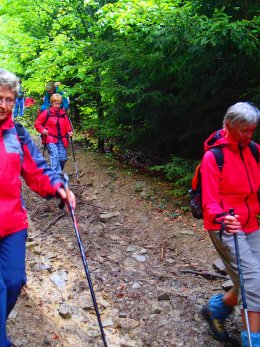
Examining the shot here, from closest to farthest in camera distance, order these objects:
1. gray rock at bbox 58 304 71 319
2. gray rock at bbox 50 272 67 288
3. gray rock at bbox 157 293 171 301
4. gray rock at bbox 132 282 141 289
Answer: gray rock at bbox 58 304 71 319 → gray rock at bbox 157 293 171 301 → gray rock at bbox 132 282 141 289 → gray rock at bbox 50 272 67 288

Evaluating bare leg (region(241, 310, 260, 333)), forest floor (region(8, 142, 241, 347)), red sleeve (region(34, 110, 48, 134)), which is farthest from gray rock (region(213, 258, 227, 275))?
red sleeve (region(34, 110, 48, 134))

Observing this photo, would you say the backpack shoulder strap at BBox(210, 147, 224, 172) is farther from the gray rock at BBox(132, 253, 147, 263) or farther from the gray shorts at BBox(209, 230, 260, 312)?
the gray rock at BBox(132, 253, 147, 263)

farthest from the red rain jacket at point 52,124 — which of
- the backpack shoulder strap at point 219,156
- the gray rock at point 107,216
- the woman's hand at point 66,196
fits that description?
the backpack shoulder strap at point 219,156

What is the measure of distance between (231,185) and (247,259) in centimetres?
71

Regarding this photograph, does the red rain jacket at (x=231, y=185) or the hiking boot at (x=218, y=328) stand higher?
the red rain jacket at (x=231, y=185)

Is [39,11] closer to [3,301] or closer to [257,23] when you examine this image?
[257,23]

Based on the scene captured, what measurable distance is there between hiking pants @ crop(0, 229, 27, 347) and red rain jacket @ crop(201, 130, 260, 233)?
175 centimetres

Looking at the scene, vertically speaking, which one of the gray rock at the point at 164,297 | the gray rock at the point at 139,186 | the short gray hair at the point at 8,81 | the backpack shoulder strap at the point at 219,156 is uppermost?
the short gray hair at the point at 8,81

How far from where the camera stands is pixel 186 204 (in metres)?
8.11

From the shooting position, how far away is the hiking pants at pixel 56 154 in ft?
30.7

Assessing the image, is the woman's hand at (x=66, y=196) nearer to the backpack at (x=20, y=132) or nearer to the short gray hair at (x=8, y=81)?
the backpack at (x=20, y=132)

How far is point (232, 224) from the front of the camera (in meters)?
3.27

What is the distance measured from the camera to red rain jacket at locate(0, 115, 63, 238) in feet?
9.80

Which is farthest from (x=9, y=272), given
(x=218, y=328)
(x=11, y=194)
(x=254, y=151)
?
(x=254, y=151)
